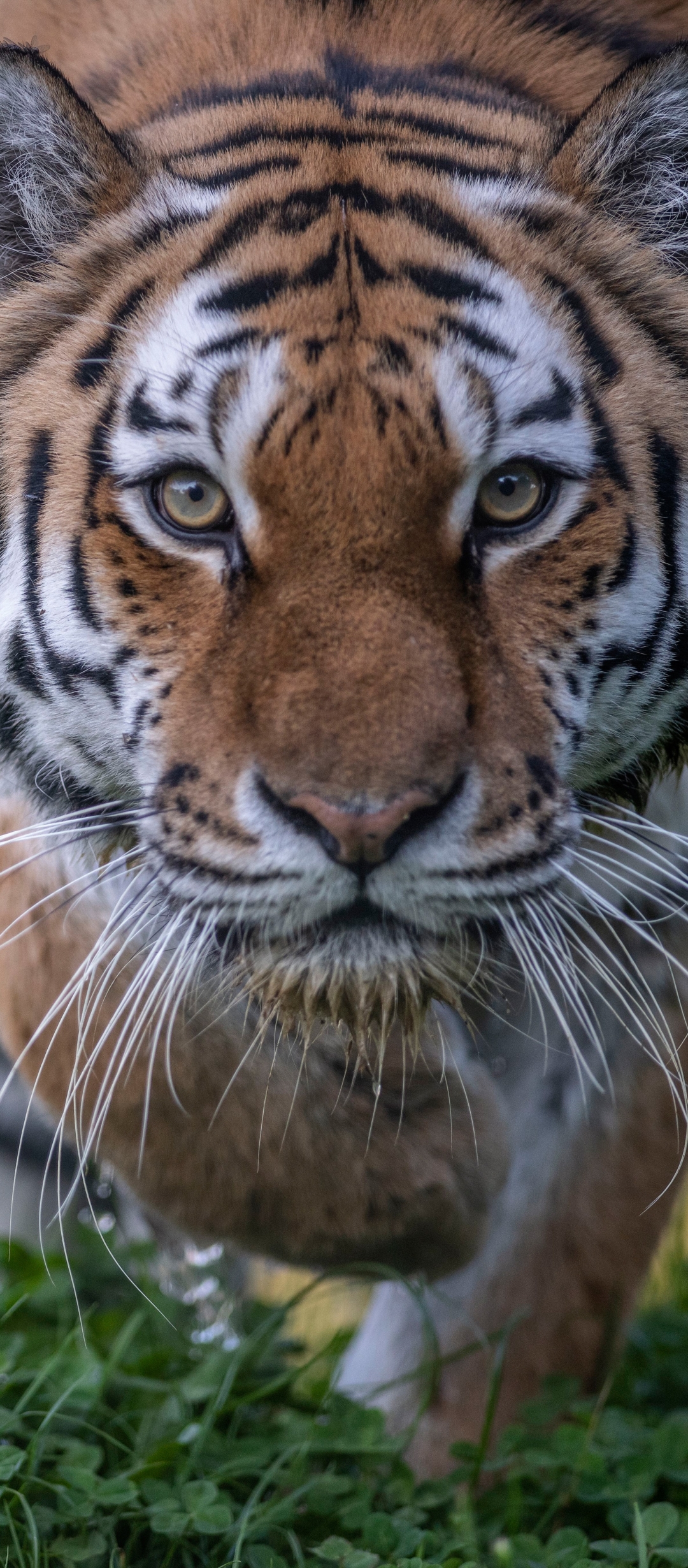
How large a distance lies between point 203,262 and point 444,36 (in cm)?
50

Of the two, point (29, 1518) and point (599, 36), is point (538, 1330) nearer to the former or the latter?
point (29, 1518)

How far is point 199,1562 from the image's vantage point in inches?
78.2

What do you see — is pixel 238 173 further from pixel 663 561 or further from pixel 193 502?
pixel 663 561

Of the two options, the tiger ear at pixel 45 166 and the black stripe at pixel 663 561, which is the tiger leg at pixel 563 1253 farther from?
the tiger ear at pixel 45 166

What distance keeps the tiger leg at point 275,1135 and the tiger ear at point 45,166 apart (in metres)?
0.77

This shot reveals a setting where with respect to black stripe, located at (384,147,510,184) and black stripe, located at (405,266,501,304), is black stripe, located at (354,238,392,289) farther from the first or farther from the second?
black stripe, located at (384,147,510,184)

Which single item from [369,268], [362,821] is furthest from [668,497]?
[362,821]

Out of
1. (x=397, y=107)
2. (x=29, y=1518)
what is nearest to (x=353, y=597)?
(x=397, y=107)

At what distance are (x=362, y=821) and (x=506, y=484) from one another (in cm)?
48

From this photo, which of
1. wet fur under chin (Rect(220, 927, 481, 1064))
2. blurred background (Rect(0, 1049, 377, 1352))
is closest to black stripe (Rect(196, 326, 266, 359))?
wet fur under chin (Rect(220, 927, 481, 1064))

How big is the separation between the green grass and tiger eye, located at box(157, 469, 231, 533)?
3.43 feet

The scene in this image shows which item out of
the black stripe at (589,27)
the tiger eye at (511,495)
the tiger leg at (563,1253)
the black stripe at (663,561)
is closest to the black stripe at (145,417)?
the tiger eye at (511,495)

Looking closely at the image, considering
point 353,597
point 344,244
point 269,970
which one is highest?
point 344,244

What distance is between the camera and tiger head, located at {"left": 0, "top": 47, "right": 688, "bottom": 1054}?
1736 mm
